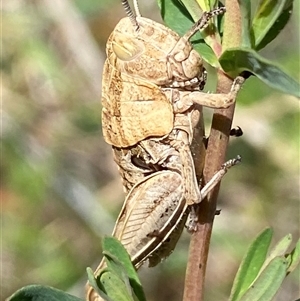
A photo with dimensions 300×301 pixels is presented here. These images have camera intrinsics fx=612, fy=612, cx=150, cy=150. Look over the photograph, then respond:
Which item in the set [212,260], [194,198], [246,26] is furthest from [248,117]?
[246,26]

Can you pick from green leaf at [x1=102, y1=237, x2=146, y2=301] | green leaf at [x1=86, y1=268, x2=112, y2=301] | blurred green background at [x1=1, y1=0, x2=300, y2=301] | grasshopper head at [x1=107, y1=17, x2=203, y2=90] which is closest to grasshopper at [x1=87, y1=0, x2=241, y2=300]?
grasshopper head at [x1=107, y1=17, x2=203, y2=90]

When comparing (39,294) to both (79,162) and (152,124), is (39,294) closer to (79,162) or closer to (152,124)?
(152,124)

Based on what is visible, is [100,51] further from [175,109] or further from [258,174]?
[175,109]

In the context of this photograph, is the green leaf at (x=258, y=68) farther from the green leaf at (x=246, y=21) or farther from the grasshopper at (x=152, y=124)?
the grasshopper at (x=152, y=124)

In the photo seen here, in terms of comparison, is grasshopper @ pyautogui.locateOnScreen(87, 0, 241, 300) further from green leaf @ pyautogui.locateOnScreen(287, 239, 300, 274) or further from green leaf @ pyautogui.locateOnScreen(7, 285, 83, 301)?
green leaf @ pyautogui.locateOnScreen(7, 285, 83, 301)

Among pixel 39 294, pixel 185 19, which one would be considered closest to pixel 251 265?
pixel 39 294

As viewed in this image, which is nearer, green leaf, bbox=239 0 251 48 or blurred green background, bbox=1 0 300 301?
green leaf, bbox=239 0 251 48
